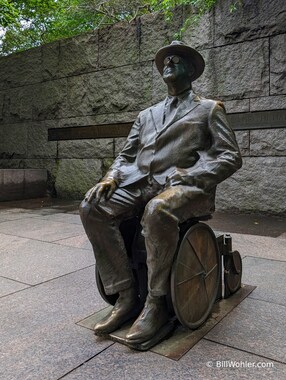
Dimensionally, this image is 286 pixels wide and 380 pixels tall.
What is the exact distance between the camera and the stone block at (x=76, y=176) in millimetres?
8367

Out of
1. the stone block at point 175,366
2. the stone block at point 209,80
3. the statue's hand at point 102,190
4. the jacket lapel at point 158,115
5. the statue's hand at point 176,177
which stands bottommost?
the stone block at point 175,366

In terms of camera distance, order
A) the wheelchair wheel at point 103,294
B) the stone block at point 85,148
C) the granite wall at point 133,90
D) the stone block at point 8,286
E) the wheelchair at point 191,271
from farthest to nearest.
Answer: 1. the stone block at point 85,148
2. the granite wall at point 133,90
3. the stone block at point 8,286
4. the wheelchair wheel at point 103,294
5. the wheelchair at point 191,271

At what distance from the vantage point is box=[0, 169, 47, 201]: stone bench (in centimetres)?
838

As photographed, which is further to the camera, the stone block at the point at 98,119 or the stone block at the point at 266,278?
the stone block at the point at 98,119

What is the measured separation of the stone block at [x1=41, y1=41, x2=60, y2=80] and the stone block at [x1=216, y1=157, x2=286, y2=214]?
5299mm

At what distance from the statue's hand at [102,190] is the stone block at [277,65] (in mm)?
4596

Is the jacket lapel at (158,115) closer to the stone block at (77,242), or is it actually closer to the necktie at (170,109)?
the necktie at (170,109)

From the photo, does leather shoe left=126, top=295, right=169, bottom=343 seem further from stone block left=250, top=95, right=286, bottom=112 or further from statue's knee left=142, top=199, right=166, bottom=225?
stone block left=250, top=95, right=286, bottom=112

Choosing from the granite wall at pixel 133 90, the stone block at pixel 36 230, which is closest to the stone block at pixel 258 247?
the granite wall at pixel 133 90

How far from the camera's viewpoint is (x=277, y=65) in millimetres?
6113

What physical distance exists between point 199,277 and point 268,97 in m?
4.76

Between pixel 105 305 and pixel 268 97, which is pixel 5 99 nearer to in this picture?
pixel 268 97

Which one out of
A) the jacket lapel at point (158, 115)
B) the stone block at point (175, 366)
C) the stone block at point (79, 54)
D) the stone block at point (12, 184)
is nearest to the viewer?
the stone block at point (175, 366)

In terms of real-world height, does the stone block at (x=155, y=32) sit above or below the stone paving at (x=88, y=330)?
above
